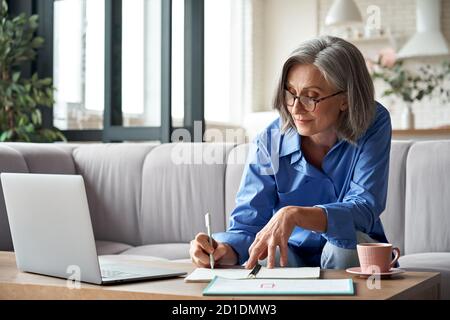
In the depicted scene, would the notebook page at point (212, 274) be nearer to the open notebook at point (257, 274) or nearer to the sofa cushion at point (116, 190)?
the open notebook at point (257, 274)

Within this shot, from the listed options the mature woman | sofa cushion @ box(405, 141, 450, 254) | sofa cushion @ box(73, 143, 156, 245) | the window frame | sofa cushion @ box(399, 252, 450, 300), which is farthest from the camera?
the window frame

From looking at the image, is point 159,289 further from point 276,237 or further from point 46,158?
point 46,158

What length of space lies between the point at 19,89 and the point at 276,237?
3.38 metres

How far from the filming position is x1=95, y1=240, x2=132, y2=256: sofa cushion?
10.6 feet

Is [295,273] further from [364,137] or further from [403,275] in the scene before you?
[364,137]

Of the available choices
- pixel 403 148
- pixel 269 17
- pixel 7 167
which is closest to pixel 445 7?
pixel 269 17

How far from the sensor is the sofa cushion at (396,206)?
295 cm

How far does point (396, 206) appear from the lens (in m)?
2.96

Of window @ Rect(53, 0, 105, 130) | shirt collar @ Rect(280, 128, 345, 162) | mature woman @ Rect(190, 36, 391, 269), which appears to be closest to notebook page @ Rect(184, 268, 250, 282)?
mature woman @ Rect(190, 36, 391, 269)

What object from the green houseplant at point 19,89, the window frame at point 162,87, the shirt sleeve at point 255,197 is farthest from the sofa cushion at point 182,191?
the green houseplant at point 19,89

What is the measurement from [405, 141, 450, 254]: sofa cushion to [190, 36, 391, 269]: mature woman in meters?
0.86

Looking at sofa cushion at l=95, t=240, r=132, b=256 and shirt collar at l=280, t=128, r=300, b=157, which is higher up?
shirt collar at l=280, t=128, r=300, b=157

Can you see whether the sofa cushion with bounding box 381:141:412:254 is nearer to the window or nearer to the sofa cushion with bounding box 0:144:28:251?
the sofa cushion with bounding box 0:144:28:251

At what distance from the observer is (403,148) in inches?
119
